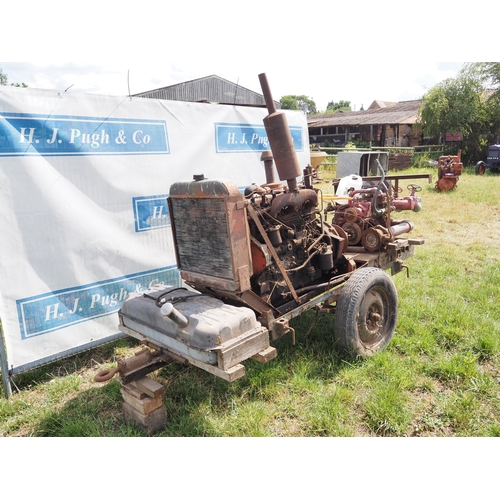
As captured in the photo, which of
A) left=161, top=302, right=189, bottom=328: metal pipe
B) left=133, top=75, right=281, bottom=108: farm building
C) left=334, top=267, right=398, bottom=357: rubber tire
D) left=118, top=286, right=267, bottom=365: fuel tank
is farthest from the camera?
left=133, top=75, right=281, bottom=108: farm building

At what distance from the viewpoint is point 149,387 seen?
9.12 ft

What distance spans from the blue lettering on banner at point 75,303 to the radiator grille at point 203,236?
4.15 feet

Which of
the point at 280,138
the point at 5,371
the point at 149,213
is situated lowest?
the point at 5,371

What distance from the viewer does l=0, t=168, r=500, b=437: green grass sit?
113 inches

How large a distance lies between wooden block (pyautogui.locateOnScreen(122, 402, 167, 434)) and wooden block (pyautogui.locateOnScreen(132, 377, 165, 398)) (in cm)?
17

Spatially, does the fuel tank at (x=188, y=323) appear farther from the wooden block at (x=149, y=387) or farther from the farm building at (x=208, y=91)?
the farm building at (x=208, y=91)

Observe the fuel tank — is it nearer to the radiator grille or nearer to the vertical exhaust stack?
the radiator grille

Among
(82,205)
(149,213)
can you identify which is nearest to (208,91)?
(149,213)

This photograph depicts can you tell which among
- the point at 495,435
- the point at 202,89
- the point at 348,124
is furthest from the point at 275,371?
the point at 348,124

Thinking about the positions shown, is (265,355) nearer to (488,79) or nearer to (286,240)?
(286,240)

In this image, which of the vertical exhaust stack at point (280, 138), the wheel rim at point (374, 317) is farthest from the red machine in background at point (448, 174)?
the vertical exhaust stack at point (280, 138)

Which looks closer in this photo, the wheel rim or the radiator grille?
the radiator grille

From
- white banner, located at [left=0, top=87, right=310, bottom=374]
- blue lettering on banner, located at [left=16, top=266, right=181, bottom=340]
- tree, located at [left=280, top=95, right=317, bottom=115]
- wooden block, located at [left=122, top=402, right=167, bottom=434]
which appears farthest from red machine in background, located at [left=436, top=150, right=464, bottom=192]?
tree, located at [left=280, top=95, right=317, bottom=115]

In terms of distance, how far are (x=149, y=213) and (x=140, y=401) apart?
2.30 metres
